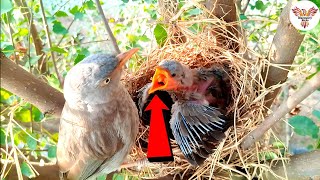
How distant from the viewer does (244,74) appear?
3.97ft

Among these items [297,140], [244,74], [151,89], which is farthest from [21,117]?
[297,140]

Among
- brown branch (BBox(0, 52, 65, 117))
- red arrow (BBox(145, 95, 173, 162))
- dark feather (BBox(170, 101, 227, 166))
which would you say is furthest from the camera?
red arrow (BBox(145, 95, 173, 162))

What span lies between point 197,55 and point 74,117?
1.64 feet

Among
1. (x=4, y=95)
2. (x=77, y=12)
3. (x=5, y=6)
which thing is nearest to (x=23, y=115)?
(x=4, y=95)

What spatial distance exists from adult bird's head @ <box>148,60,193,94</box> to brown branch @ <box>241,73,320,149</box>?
30 cm

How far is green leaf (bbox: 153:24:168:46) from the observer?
4.33ft

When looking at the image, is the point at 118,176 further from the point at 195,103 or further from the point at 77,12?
the point at 77,12

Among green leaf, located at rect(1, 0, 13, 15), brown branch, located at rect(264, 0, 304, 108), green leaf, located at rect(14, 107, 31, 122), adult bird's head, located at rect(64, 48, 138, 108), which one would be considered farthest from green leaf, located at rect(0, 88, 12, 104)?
brown branch, located at rect(264, 0, 304, 108)

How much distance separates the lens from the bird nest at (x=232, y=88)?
1.17 m

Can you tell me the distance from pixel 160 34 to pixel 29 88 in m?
0.55

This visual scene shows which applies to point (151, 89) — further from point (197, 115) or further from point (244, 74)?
point (244, 74)

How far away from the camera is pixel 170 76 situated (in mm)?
1250

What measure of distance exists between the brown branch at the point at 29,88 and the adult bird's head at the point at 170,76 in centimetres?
32

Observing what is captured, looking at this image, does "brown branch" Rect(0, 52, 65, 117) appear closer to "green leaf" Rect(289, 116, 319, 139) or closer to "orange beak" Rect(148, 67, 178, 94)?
"orange beak" Rect(148, 67, 178, 94)
